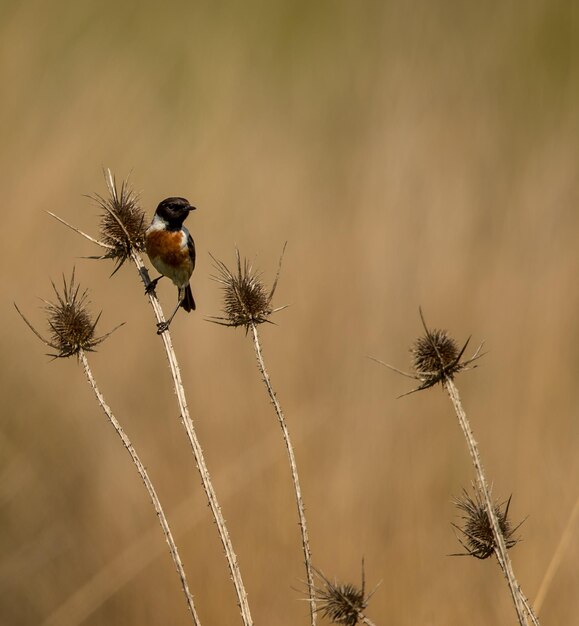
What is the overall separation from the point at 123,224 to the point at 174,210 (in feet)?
2.36

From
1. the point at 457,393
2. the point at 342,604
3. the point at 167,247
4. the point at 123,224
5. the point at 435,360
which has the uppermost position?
the point at 167,247

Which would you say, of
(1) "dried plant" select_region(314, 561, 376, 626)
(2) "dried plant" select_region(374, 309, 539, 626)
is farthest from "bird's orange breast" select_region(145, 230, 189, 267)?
(1) "dried plant" select_region(314, 561, 376, 626)

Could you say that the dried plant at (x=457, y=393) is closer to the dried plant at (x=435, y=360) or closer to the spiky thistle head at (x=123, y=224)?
the dried plant at (x=435, y=360)

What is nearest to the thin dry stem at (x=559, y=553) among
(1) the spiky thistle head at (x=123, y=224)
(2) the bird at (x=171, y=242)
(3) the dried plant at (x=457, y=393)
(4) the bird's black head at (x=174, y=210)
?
(3) the dried plant at (x=457, y=393)

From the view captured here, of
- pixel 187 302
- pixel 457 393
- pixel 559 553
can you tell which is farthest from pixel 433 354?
pixel 559 553

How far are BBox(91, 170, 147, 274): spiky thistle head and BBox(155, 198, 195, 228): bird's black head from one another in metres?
0.58

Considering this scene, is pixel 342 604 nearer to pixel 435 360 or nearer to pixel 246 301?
pixel 435 360

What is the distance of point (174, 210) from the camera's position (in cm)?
325

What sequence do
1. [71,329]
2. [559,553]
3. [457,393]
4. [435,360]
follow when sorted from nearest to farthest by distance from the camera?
[457,393] < [435,360] < [71,329] < [559,553]

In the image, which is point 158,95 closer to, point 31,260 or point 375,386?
point 31,260

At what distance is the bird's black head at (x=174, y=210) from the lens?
128 inches

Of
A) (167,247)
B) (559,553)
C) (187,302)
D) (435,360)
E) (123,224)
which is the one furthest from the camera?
(559,553)

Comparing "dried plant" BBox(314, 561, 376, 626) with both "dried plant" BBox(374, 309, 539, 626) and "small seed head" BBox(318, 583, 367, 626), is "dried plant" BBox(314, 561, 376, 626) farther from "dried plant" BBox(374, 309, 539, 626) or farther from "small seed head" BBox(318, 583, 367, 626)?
"dried plant" BBox(374, 309, 539, 626)

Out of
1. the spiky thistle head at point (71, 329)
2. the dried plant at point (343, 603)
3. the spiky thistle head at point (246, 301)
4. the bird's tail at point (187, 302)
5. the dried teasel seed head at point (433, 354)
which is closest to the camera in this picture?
the dried plant at point (343, 603)
